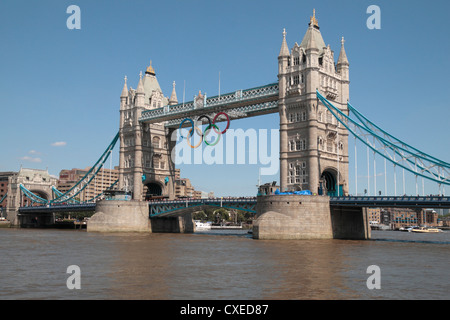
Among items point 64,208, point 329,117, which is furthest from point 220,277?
point 64,208

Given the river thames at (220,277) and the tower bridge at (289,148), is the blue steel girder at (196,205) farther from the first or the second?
the river thames at (220,277)

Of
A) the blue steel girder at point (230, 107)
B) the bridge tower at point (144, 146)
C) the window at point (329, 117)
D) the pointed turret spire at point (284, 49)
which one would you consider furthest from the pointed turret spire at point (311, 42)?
the bridge tower at point (144, 146)

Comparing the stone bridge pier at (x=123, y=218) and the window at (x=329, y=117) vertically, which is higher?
the window at (x=329, y=117)

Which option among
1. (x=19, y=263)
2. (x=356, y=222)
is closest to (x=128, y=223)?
(x=356, y=222)

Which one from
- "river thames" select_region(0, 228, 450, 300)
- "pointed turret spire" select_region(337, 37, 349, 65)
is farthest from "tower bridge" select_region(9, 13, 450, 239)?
"river thames" select_region(0, 228, 450, 300)
